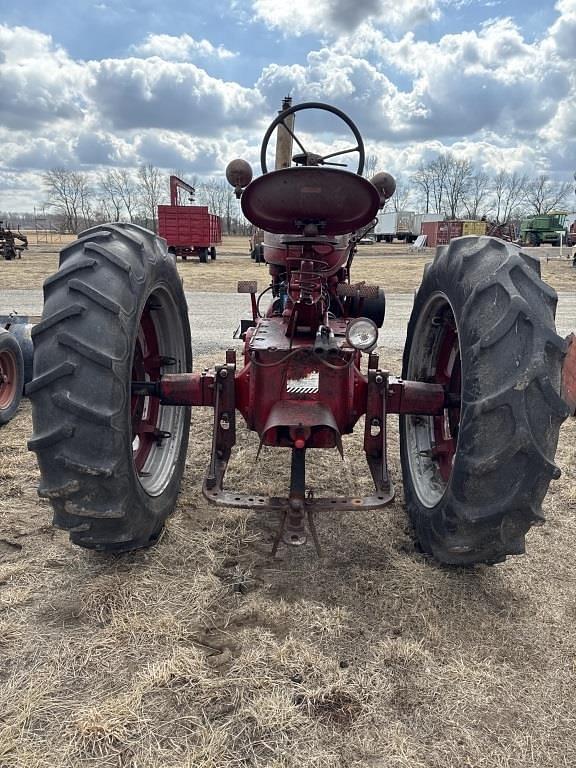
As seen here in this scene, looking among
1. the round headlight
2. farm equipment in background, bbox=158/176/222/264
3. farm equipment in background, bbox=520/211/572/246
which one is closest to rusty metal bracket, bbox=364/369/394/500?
the round headlight

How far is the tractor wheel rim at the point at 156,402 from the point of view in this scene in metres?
3.27

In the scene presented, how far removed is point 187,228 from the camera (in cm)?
2438

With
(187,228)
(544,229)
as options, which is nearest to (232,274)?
(187,228)

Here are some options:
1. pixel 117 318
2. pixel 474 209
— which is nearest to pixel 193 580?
pixel 117 318

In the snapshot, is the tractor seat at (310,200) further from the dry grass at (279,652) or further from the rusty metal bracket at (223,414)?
the dry grass at (279,652)

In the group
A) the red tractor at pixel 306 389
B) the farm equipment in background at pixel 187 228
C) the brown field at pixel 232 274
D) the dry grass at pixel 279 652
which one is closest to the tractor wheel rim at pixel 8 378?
the dry grass at pixel 279 652

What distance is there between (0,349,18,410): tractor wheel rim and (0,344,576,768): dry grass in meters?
1.99

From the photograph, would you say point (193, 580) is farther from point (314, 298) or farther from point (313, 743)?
point (314, 298)

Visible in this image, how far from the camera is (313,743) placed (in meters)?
1.85

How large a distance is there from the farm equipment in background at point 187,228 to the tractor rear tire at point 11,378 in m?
19.6

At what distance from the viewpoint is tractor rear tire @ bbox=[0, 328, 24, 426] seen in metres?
4.79

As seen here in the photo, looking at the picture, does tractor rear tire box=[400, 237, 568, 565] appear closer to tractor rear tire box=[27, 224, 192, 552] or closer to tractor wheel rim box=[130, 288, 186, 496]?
tractor rear tire box=[27, 224, 192, 552]

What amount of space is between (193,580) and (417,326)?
6.25 ft

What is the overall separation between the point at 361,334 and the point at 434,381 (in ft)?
3.51
